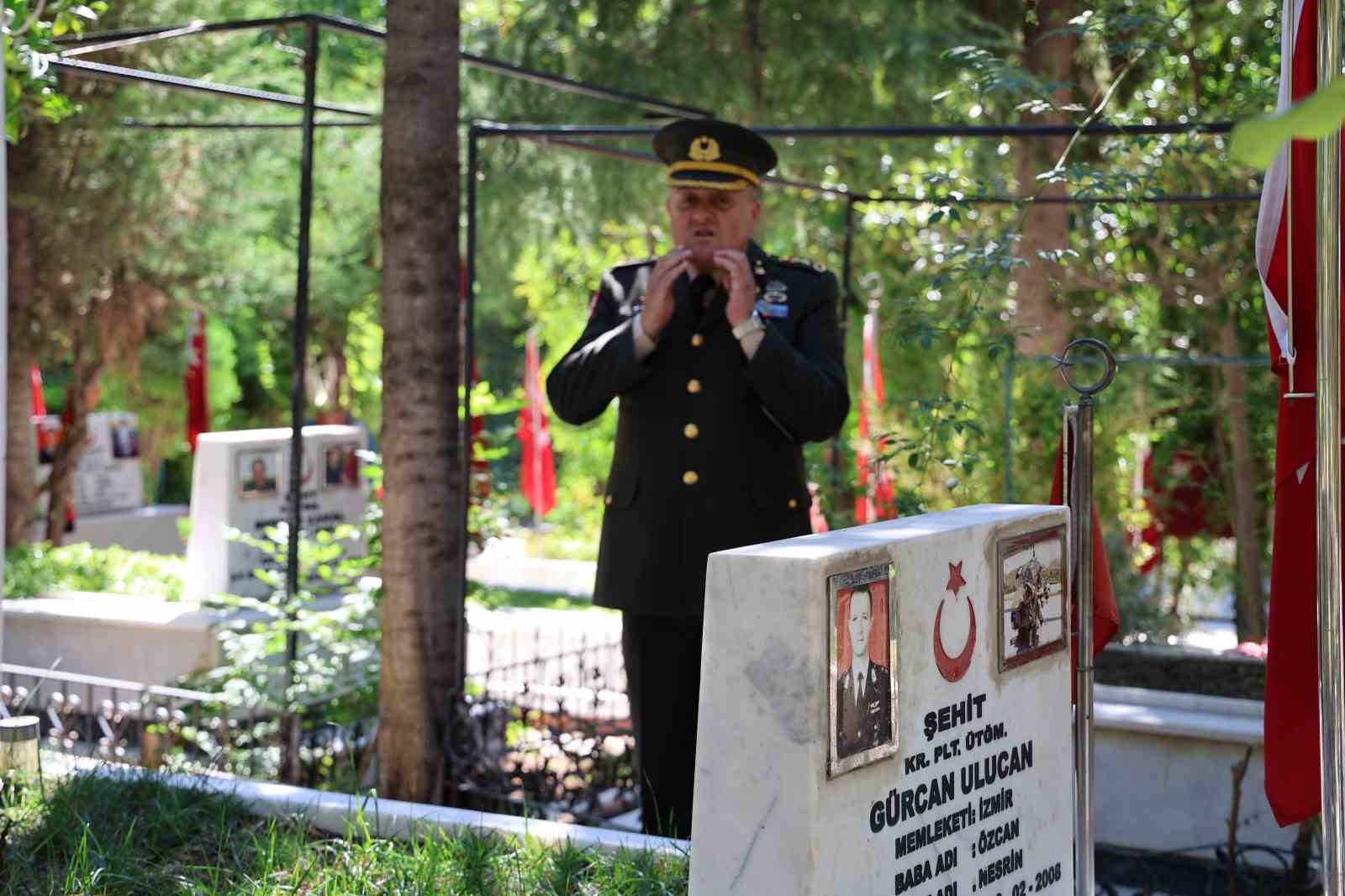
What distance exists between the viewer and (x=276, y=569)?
8617 mm

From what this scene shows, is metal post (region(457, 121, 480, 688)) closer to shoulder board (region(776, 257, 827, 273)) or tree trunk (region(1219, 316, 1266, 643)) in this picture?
shoulder board (region(776, 257, 827, 273))

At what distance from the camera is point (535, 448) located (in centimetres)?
1522

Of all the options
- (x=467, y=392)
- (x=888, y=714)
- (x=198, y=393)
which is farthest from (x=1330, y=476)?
(x=198, y=393)

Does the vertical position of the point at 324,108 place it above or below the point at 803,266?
above

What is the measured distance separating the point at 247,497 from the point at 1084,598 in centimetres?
753

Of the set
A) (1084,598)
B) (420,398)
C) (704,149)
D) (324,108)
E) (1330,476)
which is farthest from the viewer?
(324,108)

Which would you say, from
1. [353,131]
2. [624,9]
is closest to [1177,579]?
[624,9]

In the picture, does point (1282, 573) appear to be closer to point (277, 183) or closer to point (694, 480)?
point (694, 480)

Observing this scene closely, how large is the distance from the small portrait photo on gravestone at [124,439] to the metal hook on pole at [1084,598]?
65.0 feet

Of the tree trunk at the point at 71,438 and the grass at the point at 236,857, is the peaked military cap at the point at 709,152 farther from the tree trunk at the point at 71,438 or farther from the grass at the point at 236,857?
the tree trunk at the point at 71,438

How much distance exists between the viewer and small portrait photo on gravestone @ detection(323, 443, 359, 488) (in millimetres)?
10234

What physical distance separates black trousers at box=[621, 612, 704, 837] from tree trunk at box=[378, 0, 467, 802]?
128 cm

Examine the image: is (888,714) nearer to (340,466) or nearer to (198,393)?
(340,466)

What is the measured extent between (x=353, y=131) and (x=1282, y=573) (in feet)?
38.9
